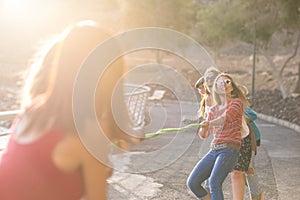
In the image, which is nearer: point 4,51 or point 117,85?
point 117,85

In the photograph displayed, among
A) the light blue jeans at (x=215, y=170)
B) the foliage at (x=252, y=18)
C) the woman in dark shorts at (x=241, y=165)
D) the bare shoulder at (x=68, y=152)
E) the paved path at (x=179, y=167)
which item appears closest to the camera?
the bare shoulder at (x=68, y=152)

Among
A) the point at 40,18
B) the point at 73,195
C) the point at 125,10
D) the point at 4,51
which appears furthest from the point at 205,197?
the point at 4,51

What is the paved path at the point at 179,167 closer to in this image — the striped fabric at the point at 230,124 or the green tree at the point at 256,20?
the striped fabric at the point at 230,124

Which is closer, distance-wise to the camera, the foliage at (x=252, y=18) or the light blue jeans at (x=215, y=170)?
the light blue jeans at (x=215, y=170)

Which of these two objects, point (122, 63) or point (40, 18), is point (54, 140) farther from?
point (40, 18)

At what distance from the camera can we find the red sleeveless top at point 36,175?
6.57ft

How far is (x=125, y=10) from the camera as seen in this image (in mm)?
27391

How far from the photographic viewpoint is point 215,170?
476 cm

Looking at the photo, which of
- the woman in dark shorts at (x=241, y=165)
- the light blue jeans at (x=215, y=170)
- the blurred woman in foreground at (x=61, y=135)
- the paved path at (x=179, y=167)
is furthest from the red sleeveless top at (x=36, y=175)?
the paved path at (x=179, y=167)

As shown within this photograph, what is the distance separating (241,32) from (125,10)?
8.59m

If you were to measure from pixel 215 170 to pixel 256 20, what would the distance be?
47.4 feet

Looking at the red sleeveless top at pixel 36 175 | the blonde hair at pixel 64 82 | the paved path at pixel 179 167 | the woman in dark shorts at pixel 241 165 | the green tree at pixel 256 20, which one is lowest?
the paved path at pixel 179 167

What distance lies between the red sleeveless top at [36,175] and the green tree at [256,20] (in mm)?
16627

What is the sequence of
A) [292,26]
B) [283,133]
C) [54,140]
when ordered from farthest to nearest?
[292,26] < [283,133] < [54,140]
